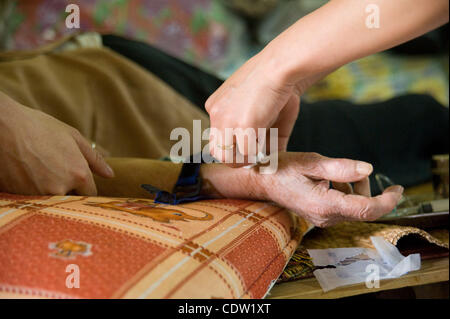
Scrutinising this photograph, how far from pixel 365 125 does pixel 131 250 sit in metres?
0.55

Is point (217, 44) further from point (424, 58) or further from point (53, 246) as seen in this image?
point (53, 246)

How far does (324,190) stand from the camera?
50cm

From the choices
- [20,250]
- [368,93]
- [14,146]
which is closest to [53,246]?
[20,250]

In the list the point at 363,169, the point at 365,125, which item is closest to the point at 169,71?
the point at 365,125

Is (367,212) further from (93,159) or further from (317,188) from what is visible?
(93,159)

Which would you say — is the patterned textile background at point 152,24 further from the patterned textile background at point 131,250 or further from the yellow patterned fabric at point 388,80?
the patterned textile background at point 131,250

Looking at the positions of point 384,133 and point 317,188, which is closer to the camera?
point 317,188

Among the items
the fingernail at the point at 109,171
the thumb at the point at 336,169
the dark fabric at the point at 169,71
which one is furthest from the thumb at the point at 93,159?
the dark fabric at the point at 169,71

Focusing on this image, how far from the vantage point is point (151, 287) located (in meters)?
0.33

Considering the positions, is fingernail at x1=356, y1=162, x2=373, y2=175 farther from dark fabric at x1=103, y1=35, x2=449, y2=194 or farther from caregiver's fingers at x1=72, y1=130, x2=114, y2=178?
caregiver's fingers at x1=72, y1=130, x2=114, y2=178

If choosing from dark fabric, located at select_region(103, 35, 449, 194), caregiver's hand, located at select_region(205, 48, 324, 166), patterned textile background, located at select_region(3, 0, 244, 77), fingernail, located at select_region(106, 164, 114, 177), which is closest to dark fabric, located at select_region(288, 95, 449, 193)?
dark fabric, located at select_region(103, 35, 449, 194)

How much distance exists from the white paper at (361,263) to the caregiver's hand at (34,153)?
295 mm
